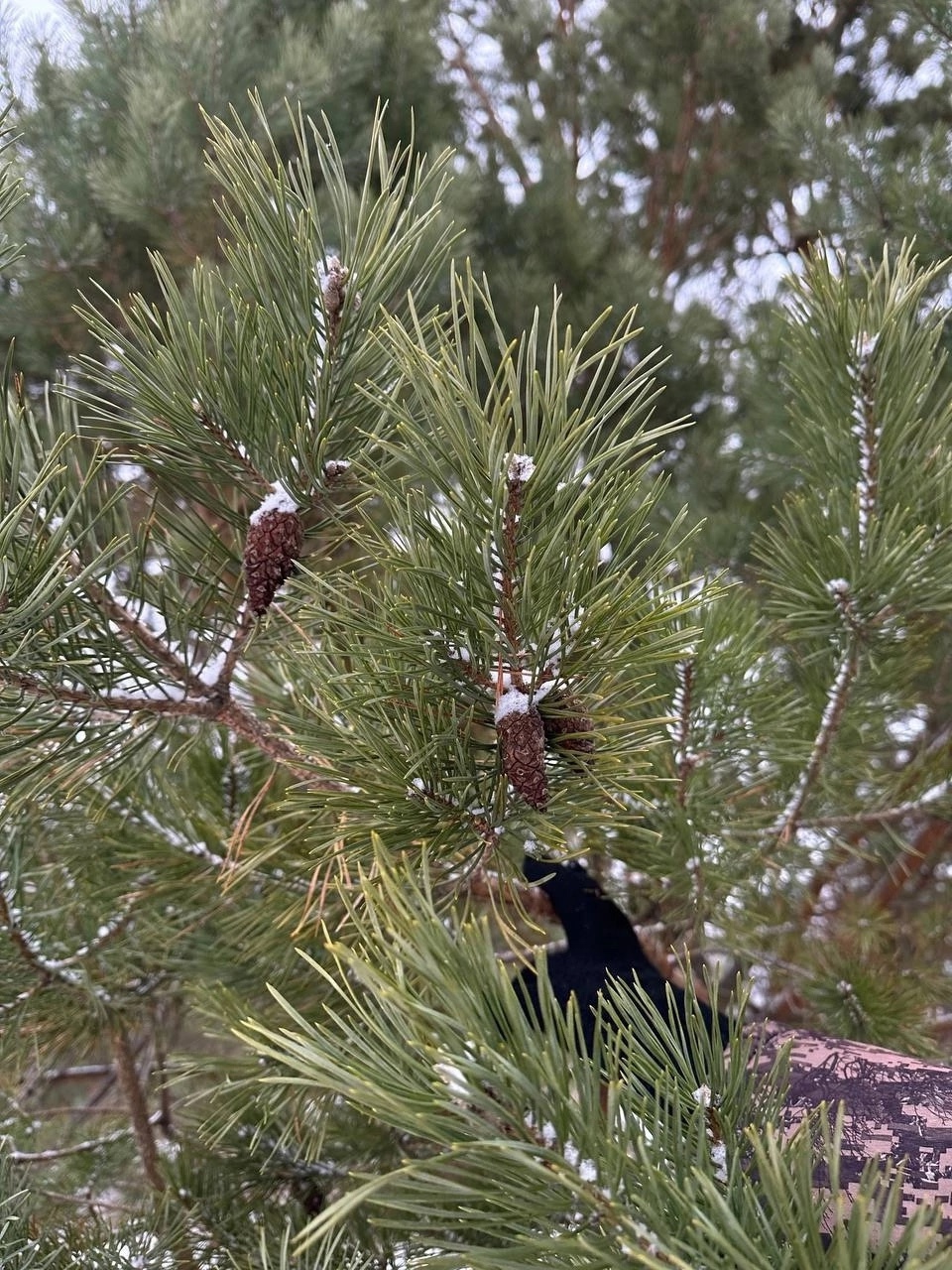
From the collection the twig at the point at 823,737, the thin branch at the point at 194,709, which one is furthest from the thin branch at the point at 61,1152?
the twig at the point at 823,737

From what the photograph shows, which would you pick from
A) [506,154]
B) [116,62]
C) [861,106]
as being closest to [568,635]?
[116,62]

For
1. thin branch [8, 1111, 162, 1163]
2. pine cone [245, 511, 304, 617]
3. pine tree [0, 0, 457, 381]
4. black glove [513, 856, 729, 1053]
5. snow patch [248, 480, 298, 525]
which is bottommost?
thin branch [8, 1111, 162, 1163]

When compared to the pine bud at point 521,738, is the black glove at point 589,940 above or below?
below

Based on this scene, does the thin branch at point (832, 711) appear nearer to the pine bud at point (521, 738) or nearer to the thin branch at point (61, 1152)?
the pine bud at point (521, 738)

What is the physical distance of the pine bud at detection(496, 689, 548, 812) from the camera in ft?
1.12

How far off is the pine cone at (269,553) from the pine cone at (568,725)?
135mm

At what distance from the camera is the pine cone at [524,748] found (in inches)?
13.4

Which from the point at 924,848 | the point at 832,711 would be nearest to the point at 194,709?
the point at 832,711

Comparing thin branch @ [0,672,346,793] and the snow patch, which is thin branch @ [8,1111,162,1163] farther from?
the snow patch

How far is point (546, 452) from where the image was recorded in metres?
0.31

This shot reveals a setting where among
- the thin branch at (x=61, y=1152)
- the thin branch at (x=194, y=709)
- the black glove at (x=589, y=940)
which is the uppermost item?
the thin branch at (x=194, y=709)

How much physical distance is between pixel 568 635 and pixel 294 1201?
1.56 feet

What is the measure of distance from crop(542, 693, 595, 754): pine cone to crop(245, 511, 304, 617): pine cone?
0.14m

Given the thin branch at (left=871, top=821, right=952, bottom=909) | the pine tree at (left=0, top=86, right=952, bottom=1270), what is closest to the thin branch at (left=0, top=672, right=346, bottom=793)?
the pine tree at (left=0, top=86, right=952, bottom=1270)
